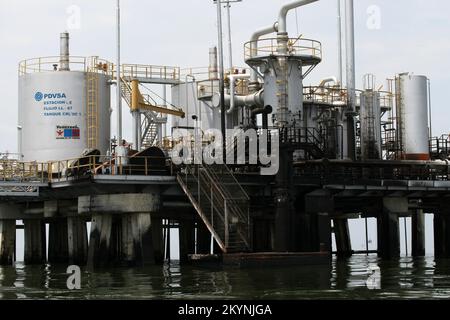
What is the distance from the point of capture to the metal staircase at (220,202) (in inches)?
2035

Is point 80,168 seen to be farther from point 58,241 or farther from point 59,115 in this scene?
point 58,241

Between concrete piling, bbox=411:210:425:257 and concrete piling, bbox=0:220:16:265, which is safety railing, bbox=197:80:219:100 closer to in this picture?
concrete piling, bbox=0:220:16:265

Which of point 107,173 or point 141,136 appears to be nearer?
point 107,173

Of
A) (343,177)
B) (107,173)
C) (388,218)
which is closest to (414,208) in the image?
(388,218)

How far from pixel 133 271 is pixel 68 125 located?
17976 mm

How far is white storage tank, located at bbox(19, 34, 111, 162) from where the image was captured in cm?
6669

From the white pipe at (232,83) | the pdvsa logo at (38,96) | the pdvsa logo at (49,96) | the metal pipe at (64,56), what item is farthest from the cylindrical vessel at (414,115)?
the pdvsa logo at (38,96)

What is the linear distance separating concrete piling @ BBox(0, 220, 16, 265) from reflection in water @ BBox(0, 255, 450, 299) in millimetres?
15023

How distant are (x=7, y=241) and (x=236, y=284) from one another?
3356 cm

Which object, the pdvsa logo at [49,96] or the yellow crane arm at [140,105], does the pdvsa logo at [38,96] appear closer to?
the pdvsa logo at [49,96]

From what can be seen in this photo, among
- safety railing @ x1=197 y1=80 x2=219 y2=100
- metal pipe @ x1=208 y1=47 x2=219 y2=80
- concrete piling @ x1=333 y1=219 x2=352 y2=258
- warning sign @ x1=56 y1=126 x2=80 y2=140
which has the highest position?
metal pipe @ x1=208 y1=47 x2=219 y2=80

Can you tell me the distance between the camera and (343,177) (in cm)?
6059

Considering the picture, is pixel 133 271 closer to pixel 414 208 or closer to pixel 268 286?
pixel 268 286

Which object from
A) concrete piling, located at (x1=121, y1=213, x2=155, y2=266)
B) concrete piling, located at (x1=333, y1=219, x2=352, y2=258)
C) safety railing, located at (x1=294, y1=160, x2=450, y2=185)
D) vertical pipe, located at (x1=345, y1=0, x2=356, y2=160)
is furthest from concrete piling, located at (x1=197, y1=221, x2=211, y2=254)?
concrete piling, located at (x1=121, y1=213, x2=155, y2=266)
